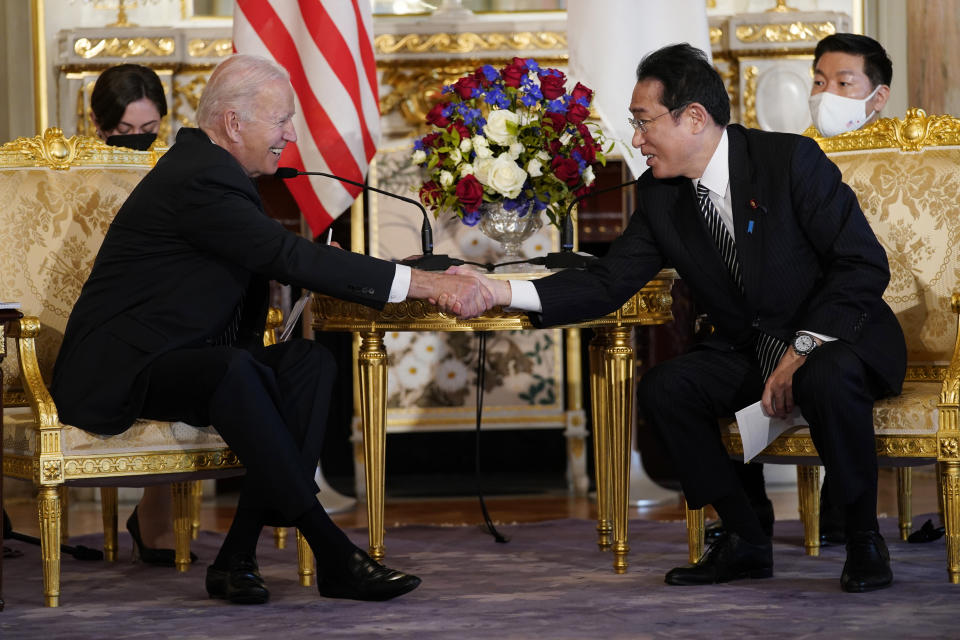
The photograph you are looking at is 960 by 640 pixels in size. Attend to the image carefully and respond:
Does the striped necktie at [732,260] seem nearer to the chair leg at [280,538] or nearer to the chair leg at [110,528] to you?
the chair leg at [280,538]

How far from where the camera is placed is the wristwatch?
2824 millimetres

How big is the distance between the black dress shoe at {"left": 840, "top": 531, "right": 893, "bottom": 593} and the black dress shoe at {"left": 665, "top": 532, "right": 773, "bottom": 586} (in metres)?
0.20

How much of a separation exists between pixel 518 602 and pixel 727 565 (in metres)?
0.51

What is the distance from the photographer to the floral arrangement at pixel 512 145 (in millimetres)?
3252

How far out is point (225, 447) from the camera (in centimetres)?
286

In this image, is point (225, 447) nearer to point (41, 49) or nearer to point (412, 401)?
point (412, 401)

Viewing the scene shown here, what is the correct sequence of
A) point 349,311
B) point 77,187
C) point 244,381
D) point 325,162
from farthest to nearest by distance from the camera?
1. point 325,162
2. point 77,187
3. point 349,311
4. point 244,381

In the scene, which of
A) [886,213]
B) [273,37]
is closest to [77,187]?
[273,37]

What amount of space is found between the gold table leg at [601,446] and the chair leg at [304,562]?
80cm

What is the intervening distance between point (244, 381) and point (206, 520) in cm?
179

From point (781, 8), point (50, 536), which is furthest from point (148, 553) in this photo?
point (781, 8)

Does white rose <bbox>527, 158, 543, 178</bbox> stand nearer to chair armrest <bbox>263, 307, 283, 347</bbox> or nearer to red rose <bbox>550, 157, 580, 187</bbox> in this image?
red rose <bbox>550, 157, 580, 187</bbox>

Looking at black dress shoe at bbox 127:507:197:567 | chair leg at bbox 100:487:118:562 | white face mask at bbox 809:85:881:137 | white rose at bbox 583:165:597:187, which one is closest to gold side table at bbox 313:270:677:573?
white rose at bbox 583:165:597:187

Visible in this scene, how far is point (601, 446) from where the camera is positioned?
3.31 metres
